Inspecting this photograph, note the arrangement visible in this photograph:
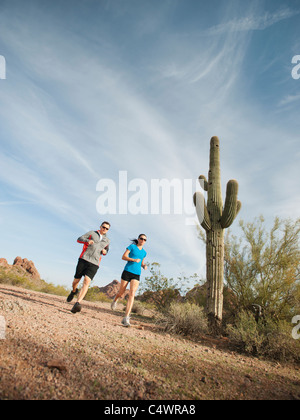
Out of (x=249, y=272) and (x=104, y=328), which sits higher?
(x=249, y=272)

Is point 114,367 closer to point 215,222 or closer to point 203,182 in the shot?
point 215,222

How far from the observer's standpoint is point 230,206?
27.3 feet

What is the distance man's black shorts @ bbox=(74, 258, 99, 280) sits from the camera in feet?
20.1

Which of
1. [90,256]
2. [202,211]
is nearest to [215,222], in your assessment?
[202,211]

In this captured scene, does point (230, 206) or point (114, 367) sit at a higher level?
point (230, 206)

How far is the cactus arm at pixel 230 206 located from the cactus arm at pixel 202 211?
0.55m

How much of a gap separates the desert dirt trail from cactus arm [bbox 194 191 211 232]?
4.22 m

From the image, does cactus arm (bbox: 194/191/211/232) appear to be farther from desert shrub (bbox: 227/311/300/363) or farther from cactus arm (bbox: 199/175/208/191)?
desert shrub (bbox: 227/311/300/363)

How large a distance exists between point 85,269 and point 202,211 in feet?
14.7

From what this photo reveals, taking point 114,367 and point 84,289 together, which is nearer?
point 114,367
